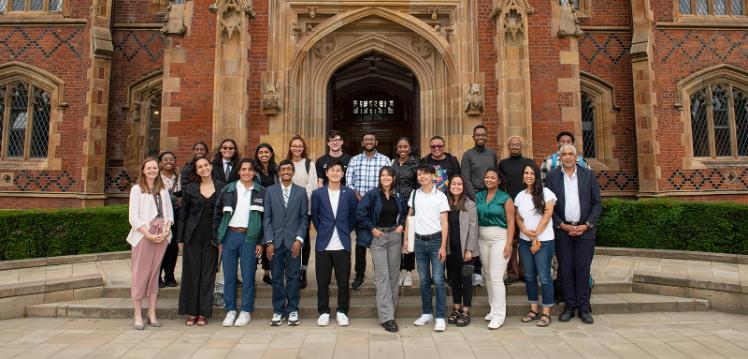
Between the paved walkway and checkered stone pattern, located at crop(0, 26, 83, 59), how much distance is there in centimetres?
1071

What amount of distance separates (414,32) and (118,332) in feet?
26.8

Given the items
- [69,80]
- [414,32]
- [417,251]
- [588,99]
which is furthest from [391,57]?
[69,80]

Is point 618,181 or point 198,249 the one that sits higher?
point 618,181

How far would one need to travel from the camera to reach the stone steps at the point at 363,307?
4930mm

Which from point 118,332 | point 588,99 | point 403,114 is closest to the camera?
point 118,332

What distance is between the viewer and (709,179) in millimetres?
12031

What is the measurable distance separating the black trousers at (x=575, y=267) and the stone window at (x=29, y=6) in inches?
616

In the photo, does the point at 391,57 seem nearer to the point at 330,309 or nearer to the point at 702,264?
the point at 330,309

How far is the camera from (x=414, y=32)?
9.59 meters

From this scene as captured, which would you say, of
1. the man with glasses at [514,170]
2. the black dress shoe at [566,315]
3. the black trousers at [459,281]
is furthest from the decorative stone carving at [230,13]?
the black dress shoe at [566,315]

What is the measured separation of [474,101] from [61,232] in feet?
27.4

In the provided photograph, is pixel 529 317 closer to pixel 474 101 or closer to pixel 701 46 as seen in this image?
pixel 474 101

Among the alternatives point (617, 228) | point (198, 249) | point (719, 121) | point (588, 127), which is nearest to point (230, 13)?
point (198, 249)

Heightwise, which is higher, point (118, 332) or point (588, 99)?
point (588, 99)
